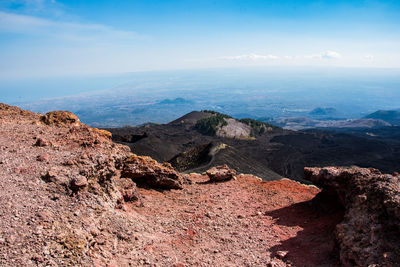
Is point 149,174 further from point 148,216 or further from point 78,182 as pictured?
point 78,182

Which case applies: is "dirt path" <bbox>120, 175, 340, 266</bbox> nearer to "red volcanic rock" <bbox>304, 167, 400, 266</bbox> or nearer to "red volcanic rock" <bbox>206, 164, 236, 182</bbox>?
"red volcanic rock" <bbox>304, 167, 400, 266</bbox>

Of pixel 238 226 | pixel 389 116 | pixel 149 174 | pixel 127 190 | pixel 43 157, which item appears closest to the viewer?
pixel 43 157

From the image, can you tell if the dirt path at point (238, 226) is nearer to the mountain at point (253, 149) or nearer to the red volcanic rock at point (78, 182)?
the red volcanic rock at point (78, 182)

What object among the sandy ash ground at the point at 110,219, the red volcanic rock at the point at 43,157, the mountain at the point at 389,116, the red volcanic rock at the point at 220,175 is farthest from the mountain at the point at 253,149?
the mountain at the point at 389,116

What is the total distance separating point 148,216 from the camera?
28.6 ft

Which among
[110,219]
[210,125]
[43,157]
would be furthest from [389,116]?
[43,157]

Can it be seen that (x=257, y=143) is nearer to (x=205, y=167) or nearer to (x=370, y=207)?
(x=205, y=167)

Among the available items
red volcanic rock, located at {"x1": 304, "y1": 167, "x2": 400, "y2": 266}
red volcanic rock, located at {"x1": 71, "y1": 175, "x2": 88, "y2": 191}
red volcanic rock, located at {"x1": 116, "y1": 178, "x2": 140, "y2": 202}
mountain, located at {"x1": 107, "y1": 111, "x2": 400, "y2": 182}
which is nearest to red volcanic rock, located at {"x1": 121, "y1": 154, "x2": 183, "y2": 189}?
red volcanic rock, located at {"x1": 116, "y1": 178, "x2": 140, "y2": 202}

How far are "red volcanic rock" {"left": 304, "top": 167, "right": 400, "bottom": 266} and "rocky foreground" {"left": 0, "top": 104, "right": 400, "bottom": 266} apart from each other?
25 millimetres

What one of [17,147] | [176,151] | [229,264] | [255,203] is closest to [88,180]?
[17,147]

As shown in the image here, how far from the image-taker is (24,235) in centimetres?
482

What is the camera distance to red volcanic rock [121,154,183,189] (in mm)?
11459

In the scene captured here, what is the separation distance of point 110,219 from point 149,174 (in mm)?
4797

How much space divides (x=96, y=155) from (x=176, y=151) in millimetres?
32726
